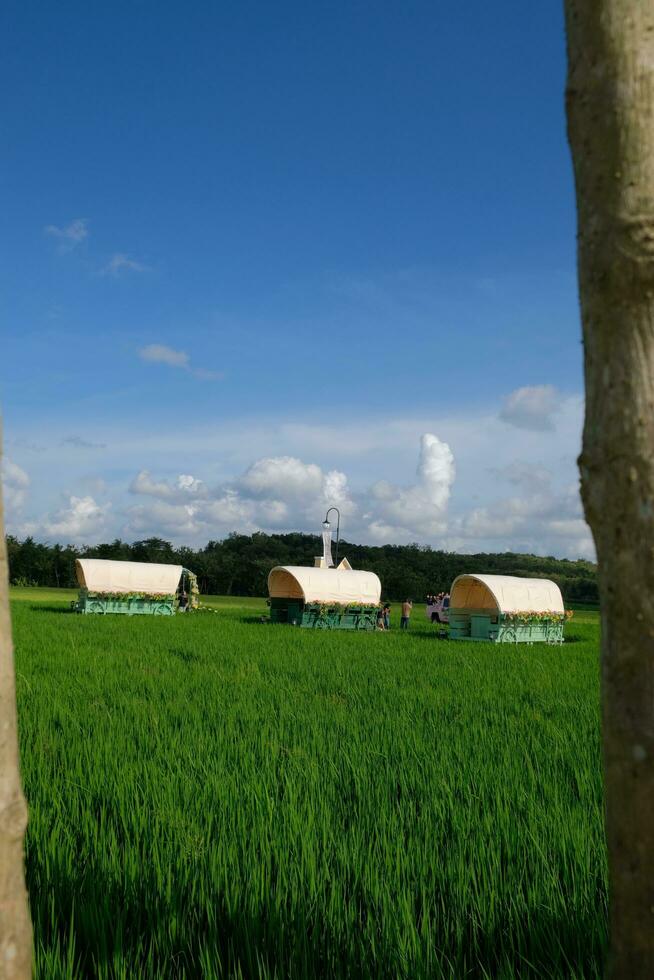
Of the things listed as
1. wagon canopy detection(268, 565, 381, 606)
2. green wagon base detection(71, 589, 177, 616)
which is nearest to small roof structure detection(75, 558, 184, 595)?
green wagon base detection(71, 589, 177, 616)

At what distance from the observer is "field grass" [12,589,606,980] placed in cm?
296

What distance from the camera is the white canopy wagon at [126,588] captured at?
1151 inches

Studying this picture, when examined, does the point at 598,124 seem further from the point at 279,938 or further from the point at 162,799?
the point at 162,799

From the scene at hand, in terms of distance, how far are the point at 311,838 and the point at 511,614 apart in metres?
20.3

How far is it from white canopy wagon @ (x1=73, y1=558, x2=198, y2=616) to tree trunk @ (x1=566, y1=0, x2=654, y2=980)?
94.0 feet

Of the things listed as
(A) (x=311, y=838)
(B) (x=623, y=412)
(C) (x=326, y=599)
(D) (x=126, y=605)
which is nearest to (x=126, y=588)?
(D) (x=126, y=605)

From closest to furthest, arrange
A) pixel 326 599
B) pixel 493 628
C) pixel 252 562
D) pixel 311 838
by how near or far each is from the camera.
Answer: pixel 311 838 < pixel 493 628 < pixel 326 599 < pixel 252 562

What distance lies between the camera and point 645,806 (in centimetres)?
139

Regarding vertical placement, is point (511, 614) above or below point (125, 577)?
below

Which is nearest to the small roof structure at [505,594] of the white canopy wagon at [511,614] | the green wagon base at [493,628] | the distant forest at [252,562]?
the white canopy wagon at [511,614]

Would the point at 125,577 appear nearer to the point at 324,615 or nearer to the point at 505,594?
the point at 324,615

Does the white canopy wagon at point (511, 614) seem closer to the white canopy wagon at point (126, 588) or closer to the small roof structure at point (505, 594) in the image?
the small roof structure at point (505, 594)

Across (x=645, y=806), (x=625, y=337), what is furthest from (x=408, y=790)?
(x=625, y=337)

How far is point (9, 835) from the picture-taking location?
153 centimetres
